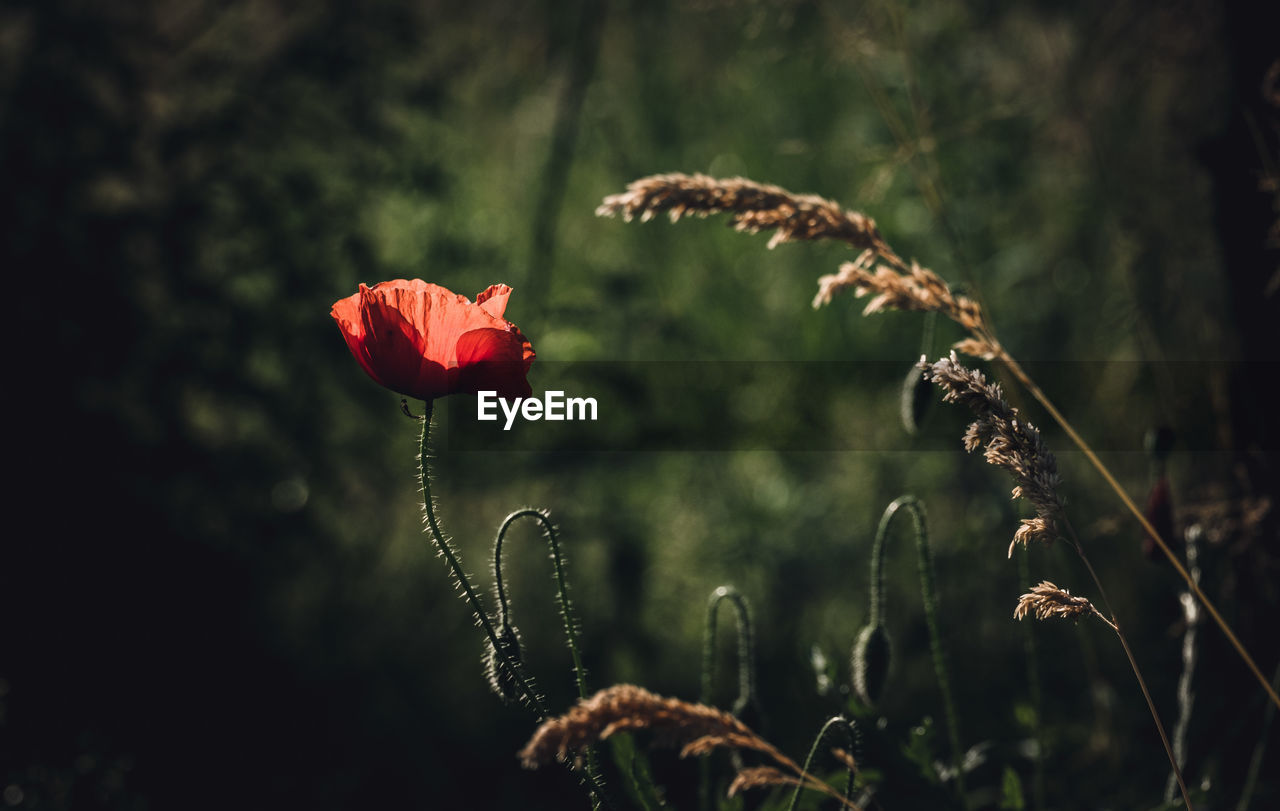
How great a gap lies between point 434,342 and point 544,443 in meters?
1.72

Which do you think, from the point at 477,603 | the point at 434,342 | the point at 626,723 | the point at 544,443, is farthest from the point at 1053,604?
the point at 544,443

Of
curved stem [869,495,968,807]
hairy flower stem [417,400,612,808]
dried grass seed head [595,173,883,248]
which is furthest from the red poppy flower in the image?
curved stem [869,495,968,807]

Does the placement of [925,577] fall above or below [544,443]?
below

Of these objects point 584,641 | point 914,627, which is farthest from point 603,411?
point 914,627

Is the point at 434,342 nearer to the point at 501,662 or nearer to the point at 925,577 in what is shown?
the point at 501,662

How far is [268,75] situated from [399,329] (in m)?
1.66

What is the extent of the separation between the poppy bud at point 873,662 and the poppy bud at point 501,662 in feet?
1.72

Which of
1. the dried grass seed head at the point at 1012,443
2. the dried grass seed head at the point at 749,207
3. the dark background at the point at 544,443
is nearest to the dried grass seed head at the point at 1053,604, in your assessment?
the dried grass seed head at the point at 1012,443

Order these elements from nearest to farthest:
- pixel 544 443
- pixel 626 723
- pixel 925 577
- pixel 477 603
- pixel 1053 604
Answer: pixel 626 723 < pixel 1053 604 < pixel 477 603 < pixel 925 577 < pixel 544 443

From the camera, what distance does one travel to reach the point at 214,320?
240 cm

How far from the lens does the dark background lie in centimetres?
207

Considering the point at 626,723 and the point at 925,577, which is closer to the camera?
the point at 626,723

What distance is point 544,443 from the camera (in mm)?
2873

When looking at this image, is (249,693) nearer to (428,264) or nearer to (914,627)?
(428,264)
